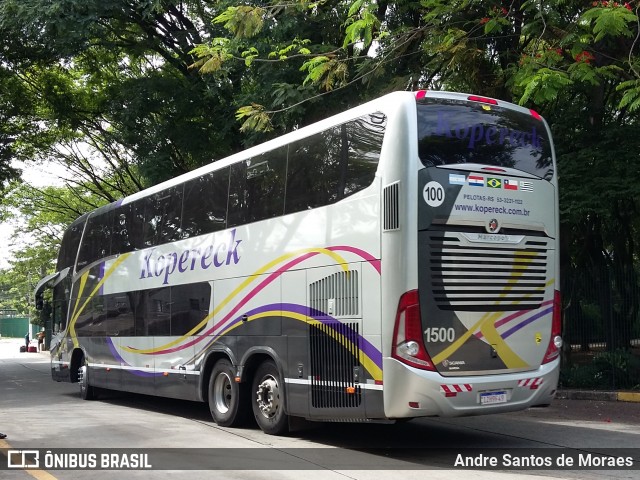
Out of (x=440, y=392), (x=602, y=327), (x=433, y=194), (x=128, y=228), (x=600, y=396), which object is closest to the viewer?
(x=440, y=392)

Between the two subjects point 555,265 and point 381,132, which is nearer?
point 381,132

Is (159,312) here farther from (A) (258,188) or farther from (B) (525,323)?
(B) (525,323)

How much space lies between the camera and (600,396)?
1422 cm

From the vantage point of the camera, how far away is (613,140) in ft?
47.6

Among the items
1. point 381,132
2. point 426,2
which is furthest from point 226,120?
point 381,132

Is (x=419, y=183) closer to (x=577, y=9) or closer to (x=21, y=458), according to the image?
(x=21, y=458)

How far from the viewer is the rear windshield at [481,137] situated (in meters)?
8.60

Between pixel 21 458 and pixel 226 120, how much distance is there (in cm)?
1186

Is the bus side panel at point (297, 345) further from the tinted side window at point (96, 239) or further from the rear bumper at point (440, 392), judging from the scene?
the tinted side window at point (96, 239)

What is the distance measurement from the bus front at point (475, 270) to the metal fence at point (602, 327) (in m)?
6.62

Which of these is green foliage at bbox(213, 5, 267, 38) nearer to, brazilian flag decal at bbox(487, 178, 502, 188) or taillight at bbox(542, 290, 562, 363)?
brazilian flag decal at bbox(487, 178, 502, 188)

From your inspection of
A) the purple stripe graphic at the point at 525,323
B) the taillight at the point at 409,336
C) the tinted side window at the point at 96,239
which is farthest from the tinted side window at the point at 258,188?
the tinted side window at the point at 96,239

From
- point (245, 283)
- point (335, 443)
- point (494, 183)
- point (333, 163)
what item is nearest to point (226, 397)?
point (245, 283)

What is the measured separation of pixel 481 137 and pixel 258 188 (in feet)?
11.5
